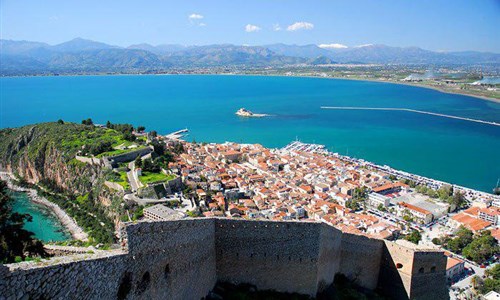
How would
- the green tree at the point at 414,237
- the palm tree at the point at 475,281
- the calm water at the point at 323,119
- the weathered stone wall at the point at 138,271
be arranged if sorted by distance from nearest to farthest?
the weathered stone wall at the point at 138,271, the palm tree at the point at 475,281, the green tree at the point at 414,237, the calm water at the point at 323,119

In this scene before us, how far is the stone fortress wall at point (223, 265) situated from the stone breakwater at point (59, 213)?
20075 millimetres

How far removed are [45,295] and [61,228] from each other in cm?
2812

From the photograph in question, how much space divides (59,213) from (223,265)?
1082 inches

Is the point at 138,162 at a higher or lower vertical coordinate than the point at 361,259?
lower

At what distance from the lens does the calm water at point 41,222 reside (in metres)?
27.5

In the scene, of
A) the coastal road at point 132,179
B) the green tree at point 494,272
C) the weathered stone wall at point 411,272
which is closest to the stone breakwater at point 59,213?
the coastal road at point 132,179

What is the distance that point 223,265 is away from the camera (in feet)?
31.9

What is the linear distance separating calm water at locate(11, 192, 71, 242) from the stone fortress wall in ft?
69.8

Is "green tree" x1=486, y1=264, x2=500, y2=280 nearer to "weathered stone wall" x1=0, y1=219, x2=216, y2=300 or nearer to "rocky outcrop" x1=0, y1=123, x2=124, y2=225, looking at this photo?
"weathered stone wall" x1=0, y1=219, x2=216, y2=300

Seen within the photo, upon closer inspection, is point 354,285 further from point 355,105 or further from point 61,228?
point 355,105

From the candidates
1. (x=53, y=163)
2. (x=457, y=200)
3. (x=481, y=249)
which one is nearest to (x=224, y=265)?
(x=481, y=249)

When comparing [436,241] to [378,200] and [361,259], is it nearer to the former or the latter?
[378,200]

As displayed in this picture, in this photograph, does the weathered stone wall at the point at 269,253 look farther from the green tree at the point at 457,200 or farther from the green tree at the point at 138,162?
the green tree at the point at 457,200

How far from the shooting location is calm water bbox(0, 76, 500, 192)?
59625 mm
